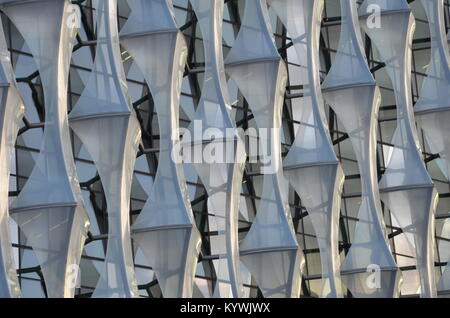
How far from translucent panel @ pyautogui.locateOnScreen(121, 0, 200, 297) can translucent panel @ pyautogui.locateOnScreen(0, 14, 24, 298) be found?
144 inches

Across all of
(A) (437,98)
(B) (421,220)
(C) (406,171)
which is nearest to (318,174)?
(C) (406,171)

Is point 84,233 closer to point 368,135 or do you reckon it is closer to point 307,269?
point 368,135

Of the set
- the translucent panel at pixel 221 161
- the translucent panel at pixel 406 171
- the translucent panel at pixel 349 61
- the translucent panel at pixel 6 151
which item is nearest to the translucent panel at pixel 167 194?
the translucent panel at pixel 221 161

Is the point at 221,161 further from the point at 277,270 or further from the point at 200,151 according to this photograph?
the point at 277,270

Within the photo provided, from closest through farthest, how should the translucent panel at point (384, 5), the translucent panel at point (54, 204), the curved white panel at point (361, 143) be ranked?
the translucent panel at point (54, 204)
the curved white panel at point (361, 143)
the translucent panel at point (384, 5)

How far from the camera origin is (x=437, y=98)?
112 feet

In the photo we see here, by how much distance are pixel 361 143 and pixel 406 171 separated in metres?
1.43

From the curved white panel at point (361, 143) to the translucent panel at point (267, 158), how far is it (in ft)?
7.49

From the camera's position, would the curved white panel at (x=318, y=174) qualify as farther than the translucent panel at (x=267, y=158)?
Yes

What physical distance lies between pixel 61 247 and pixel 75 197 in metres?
0.91

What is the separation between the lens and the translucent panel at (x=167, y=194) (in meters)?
26.8

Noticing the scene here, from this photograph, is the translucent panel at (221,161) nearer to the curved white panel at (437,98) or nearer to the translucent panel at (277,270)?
the translucent panel at (277,270)

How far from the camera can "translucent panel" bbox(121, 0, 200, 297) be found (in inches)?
1053

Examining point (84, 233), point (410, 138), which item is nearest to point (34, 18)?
point (84, 233)
